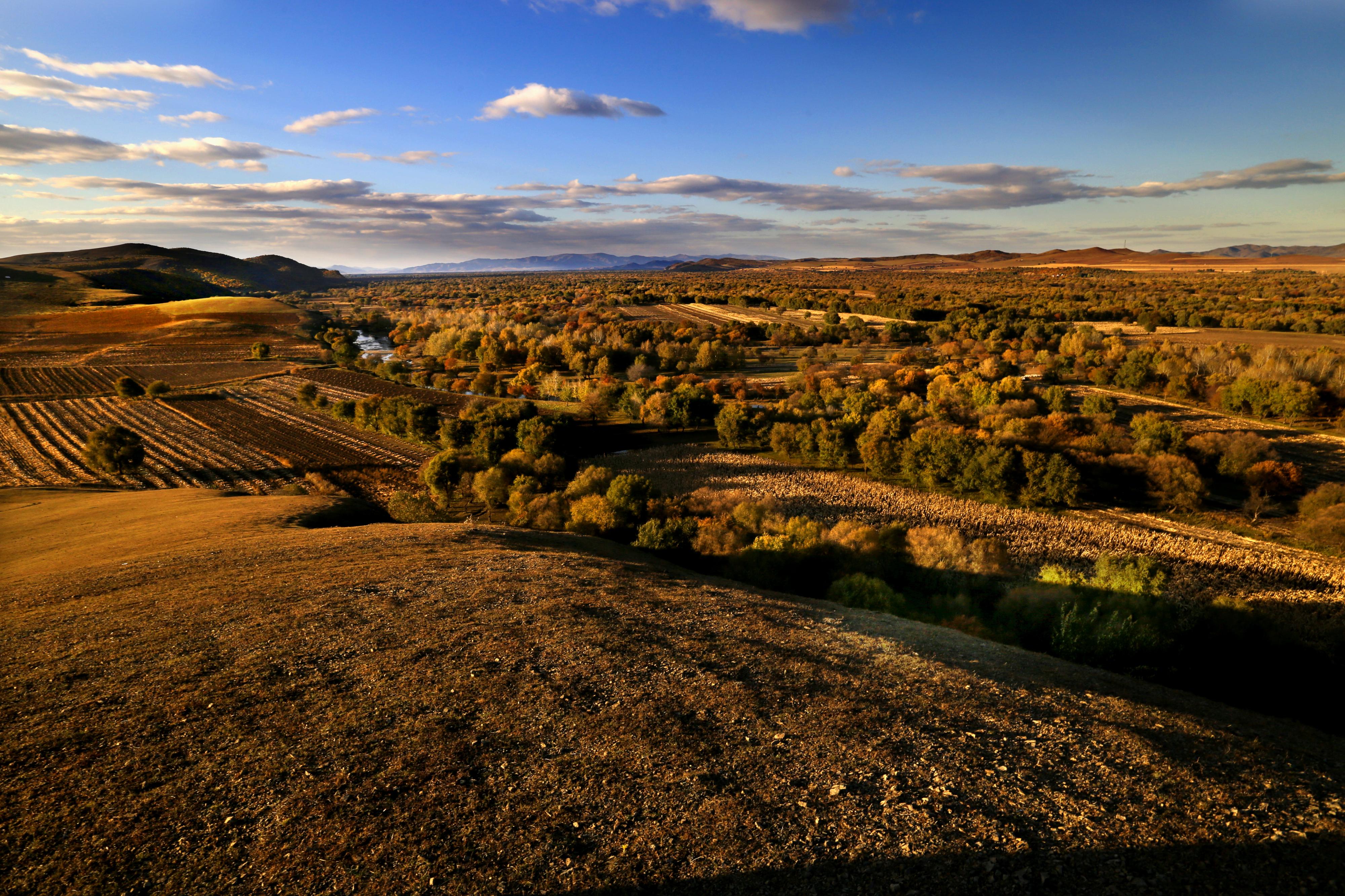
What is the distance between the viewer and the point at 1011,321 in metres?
106

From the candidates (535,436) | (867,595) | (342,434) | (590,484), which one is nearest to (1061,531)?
(867,595)

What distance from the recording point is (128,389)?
78.8 metres

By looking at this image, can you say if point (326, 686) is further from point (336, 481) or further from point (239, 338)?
point (239, 338)

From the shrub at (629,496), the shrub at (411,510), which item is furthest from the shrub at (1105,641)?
the shrub at (411,510)

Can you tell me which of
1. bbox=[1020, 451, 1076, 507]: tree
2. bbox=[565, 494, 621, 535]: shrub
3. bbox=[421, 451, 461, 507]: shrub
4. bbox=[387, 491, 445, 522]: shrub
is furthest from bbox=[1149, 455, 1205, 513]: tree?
bbox=[421, 451, 461, 507]: shrub

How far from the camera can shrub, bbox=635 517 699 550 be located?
3466 centimetres

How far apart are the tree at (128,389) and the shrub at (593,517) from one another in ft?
260

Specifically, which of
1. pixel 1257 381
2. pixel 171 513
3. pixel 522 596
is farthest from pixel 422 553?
pixel 1257 381

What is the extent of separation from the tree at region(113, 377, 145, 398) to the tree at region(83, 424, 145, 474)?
34097mm

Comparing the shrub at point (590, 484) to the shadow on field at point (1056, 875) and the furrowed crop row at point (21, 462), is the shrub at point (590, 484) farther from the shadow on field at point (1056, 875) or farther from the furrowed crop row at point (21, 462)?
the furrowed crop row at point (21, 462)

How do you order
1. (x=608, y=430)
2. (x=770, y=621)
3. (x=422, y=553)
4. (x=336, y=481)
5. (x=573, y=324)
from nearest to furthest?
(x=770, y=621)
(x=422, y=553)
(x=336, y=481)
(x=608, y=430)
(x=573, y=324)

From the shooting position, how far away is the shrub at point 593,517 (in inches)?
1484

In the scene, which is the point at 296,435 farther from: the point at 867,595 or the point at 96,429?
the point at 867,595

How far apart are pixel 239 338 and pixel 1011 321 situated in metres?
164
